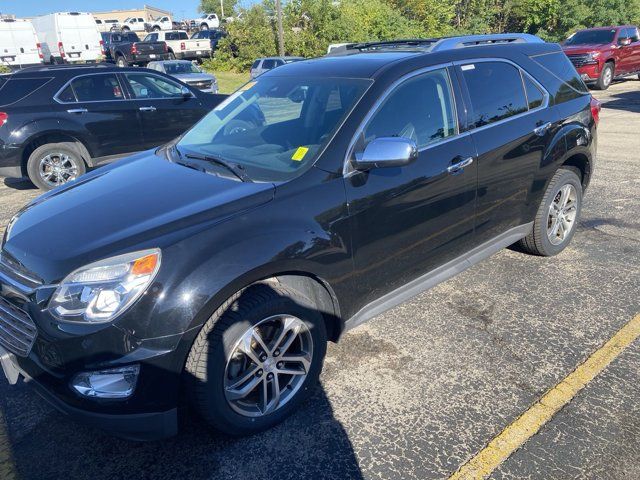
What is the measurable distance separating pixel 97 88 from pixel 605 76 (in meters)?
15.6

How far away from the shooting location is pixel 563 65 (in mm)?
4410

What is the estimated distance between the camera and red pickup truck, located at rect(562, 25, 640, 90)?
15984 millimetres

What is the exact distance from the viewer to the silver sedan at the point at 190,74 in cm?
1805

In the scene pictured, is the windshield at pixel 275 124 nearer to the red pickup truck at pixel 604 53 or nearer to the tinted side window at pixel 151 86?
the tinted side window at pixel 151 86

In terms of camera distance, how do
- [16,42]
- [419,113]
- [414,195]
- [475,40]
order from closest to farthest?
[414,195] < [419,113] < [475,40] < [16,42]

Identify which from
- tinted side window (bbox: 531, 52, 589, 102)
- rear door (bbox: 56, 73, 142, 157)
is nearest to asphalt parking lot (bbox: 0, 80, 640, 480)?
tinted side window (bbox: 531, 52, 589, 102)

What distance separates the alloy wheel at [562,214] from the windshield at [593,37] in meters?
14.9

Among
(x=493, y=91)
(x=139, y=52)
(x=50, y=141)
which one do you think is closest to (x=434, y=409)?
(x=493, y=91)

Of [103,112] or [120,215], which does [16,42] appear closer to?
[103,112]

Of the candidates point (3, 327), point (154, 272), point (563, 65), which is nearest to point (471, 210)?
point (563, 65)

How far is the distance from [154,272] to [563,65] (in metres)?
3.88

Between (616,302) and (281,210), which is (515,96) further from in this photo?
(281,210)

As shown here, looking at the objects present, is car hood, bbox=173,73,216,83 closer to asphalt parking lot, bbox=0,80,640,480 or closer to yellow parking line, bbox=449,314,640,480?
asphalt parking lot, bbox=0,80,640,480

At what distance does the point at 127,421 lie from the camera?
2268 mm
